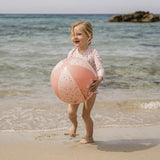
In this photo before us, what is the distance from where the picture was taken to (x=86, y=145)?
142 inches

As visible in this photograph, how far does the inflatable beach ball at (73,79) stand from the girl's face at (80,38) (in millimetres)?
305

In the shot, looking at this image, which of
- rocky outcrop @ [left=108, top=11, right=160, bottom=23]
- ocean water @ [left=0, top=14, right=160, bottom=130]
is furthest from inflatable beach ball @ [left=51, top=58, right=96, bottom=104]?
rocky outcrop @ [left=108, top=11, right=160, bottom=23]

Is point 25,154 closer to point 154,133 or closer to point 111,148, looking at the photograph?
point 111,148

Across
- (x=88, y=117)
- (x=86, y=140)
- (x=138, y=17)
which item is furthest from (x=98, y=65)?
(x=138, y=17)

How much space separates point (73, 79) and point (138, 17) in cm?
5274

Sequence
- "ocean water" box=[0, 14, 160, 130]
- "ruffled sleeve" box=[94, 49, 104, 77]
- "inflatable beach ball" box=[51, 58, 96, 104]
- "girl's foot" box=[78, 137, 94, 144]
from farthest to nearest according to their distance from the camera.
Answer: "ocean water" box=[0, 14, 160, 130] < "girl's foot" box=[78, 137, 94, 144] < "ruffled sleeve" box=[94, 49, 104, 77] < "inflatable beach ball" box=[51, 58, 96, 104]

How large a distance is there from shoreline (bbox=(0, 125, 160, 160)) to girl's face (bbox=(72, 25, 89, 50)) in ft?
3.78

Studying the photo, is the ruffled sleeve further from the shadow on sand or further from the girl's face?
the shadow on sand

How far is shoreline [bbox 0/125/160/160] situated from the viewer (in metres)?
3.18

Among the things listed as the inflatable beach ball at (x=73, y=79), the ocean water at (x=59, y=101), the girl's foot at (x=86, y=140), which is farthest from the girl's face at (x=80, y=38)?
the ocean water at (x=59, y=101)

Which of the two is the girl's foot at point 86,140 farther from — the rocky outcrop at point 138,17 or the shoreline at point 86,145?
the rocky outcrop at point 138,17

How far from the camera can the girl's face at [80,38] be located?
3479mm

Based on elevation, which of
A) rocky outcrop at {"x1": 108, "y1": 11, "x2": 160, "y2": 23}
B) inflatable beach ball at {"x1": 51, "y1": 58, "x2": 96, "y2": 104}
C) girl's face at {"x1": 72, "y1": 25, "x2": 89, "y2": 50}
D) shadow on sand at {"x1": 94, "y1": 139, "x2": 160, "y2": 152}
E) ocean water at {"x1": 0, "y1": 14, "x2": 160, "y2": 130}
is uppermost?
rocky outcrop at {"x1": 108, "y1": 11, "x2": 160, "y2": 23}

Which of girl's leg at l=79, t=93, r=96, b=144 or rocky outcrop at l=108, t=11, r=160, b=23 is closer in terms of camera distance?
girl's leg at l=79, t=93, r=96, b=144
